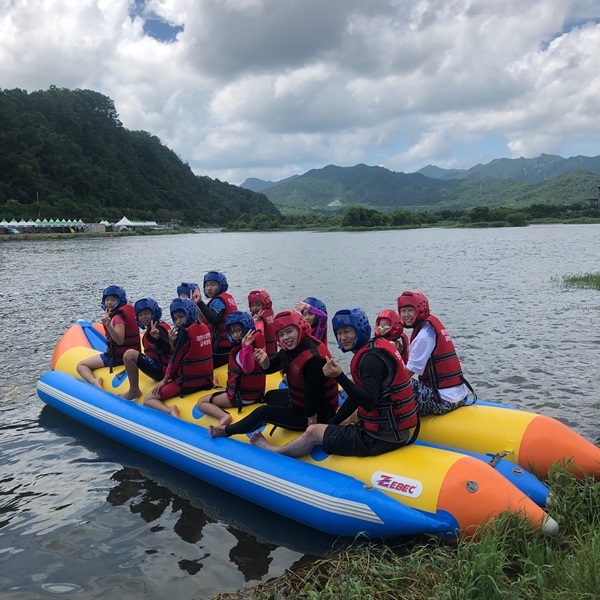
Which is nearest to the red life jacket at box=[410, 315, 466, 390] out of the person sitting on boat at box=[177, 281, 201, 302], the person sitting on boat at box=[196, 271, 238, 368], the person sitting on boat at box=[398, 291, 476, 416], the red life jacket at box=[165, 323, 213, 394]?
the person sitting on boat at box=[398, 291, 476, 416]

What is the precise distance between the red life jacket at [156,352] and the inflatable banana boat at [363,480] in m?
0.58

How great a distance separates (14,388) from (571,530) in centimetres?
791

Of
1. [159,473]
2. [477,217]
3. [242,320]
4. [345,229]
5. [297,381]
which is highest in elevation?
[477,217]

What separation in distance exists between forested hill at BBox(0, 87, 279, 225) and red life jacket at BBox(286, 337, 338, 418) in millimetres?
71967

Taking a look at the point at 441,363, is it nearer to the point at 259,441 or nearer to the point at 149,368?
the point at 259,441

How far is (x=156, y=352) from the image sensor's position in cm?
629

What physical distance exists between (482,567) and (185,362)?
3.65m

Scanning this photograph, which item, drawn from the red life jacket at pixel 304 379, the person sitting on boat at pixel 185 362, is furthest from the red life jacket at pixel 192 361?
the red life jacket at pixel 304 379

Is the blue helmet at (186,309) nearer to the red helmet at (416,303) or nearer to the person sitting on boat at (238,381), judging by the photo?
the person sitting on boat at (238,381)

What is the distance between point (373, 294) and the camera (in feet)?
58.4

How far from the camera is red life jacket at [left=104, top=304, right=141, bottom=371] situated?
6.91m

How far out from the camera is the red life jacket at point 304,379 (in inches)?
176

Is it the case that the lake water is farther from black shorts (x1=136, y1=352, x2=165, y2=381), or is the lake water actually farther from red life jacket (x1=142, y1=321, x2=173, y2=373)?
red life jacket (x1=142, y1=321, x2=173, y2=373)

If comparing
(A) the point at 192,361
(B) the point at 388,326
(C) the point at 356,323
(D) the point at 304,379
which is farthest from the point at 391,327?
(A) the point at 192,361
